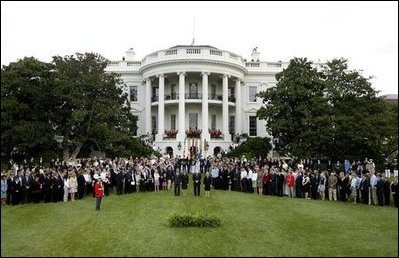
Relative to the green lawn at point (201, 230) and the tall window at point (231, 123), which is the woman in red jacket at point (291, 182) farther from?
the tall window at point (231, 123)

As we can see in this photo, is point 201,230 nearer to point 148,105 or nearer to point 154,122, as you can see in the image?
point 148,105

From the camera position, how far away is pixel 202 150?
42031mm

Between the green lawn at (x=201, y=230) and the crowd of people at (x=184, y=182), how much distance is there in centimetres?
126

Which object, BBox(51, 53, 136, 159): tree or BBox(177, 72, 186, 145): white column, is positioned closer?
BBox(51, 53, 136, 159): tree

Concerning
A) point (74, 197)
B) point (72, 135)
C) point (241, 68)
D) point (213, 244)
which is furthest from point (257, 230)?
point (241, 68)

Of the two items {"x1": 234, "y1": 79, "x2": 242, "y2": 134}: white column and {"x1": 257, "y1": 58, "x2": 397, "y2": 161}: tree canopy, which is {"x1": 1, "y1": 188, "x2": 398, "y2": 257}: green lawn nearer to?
{"x1": 257, "y1": 58, "x2": 397, "y2": 161}: tree canopy

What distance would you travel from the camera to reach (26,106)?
3148cm

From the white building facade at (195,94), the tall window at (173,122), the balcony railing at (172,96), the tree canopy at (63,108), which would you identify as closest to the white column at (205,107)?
the white building facade at (195,94)

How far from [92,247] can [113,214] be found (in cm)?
527

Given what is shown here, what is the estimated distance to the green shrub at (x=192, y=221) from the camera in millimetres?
14133

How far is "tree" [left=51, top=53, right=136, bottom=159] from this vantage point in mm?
33431

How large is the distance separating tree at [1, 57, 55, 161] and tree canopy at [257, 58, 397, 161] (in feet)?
58.8

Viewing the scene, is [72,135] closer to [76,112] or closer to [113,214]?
[76,112]

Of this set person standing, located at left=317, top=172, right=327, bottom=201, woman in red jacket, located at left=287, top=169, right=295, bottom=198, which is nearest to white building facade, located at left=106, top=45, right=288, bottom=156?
woman in red jacket, located at left=287, top=169, right=295, bottom=198
